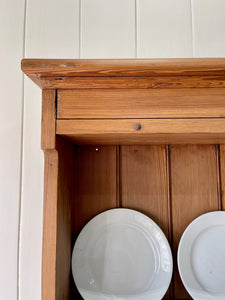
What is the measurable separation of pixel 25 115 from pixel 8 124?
Result: 0.06m

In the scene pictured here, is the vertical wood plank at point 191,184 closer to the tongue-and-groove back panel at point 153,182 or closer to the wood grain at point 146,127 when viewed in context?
the tongue-and-groove back panel at point 153,182

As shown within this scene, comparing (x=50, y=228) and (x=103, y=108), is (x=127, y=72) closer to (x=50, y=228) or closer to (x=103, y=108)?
(x=103, y=108)

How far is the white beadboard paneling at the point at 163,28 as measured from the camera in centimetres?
84

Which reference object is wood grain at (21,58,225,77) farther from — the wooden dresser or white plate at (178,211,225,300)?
white plate at (178,211,225,300)

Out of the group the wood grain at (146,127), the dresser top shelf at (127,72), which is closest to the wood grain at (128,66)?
the dresser top shelf at (127,72)

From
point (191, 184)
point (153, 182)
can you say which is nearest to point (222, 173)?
point (191, 184)

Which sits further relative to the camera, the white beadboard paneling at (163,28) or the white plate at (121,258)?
the white beadboard paneling at (163,28)

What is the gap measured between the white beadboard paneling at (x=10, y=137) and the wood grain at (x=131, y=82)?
0.92 ft

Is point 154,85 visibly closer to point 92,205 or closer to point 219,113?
point 219,113

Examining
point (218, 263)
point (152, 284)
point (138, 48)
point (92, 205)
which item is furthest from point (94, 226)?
point (138, 48)

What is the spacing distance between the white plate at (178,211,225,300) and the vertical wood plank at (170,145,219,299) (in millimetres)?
40

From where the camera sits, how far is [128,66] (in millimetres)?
546

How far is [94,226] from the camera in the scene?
0.75m

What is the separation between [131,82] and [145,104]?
57 mm
